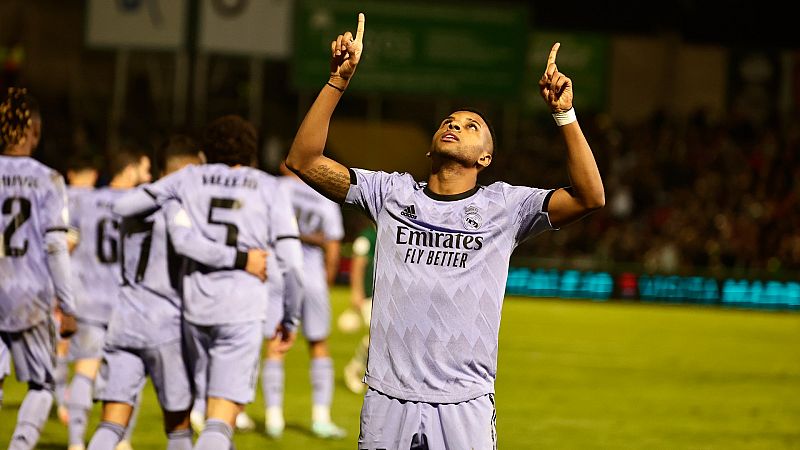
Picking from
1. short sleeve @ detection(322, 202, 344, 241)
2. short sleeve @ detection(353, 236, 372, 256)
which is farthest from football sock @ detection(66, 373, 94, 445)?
short sleeve @ detection(353, 236, 372, 256)

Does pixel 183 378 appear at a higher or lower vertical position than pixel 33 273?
lower

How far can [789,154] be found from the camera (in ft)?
116

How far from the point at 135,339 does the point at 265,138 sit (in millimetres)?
32185

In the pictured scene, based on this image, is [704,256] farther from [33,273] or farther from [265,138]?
[33,273]

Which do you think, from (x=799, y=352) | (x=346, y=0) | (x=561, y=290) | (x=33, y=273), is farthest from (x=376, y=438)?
(x=346, y=0)

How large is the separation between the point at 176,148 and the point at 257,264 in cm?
119

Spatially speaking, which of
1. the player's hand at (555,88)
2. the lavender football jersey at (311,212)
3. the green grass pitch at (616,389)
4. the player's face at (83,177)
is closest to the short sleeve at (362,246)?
the green grass pitch at (616,389)

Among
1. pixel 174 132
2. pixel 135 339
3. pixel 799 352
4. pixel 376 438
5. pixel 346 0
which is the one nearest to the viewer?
pixel 376 438

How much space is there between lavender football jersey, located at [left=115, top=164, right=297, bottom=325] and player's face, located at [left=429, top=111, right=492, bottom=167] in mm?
2116

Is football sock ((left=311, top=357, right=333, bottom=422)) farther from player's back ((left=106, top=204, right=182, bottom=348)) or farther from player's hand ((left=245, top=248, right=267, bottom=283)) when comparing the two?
player's hand ((left=245, top=248, right=267, bottom=283))

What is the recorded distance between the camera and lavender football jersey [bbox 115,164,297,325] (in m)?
7.39

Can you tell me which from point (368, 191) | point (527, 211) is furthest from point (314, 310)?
point (527, 211)

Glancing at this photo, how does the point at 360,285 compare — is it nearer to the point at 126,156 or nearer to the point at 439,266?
the point at 126,156

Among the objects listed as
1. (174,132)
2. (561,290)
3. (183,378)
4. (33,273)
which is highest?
(174,132)
